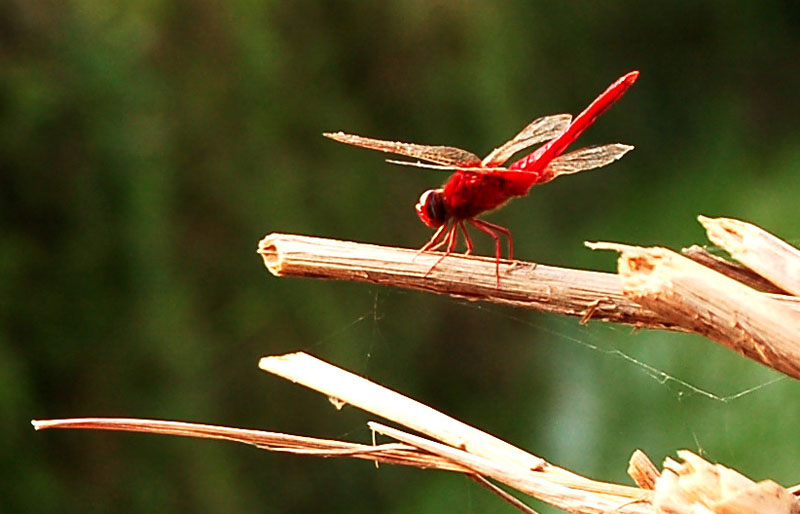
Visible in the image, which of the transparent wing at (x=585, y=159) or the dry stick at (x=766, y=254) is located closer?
→ the dry stick at (x=766, y=254)

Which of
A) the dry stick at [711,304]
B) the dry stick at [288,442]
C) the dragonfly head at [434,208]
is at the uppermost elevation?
the dragonfly head at [434,208]

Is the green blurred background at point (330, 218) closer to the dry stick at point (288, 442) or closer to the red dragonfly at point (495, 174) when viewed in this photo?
the red dragonfly at point (495, 174)

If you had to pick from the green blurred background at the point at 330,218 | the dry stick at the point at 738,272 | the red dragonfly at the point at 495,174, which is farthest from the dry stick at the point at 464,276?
the green blurred background at the point at 330,218

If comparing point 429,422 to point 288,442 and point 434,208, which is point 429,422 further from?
point 434,208

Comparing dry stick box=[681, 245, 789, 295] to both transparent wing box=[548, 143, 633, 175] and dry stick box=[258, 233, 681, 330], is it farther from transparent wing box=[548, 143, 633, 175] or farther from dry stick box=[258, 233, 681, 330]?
transparent wing box=[548, 143, 633, 175]

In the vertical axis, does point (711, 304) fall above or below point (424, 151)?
below

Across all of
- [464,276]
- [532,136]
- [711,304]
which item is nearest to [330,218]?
[532,136]

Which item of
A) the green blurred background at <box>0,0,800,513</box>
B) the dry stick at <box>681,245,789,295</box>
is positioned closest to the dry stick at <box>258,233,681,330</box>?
the dry stick at <box>681,245,789,295</box>
